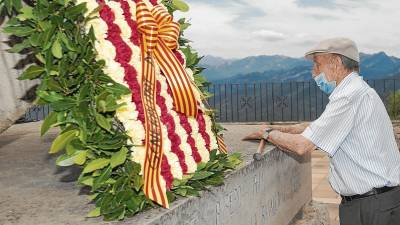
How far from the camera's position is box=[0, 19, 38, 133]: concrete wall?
4.19 meters

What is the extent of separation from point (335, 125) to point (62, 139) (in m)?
1.70

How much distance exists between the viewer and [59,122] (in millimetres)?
2641

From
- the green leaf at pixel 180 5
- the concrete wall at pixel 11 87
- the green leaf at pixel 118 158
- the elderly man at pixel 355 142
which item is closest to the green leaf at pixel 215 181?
the elderly man at pixel 355 142

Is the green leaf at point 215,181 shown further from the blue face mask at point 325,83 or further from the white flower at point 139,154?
the blue face mask at point 325,83

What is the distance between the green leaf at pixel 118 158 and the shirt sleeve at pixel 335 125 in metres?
1.37

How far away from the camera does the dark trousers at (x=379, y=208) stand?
3383 millimetres

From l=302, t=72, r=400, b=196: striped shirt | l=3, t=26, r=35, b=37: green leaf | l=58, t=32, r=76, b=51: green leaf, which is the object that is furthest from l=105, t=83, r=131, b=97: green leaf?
l=302, t=72, r=400, b=196: striped shirt

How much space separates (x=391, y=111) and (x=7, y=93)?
12205 mm

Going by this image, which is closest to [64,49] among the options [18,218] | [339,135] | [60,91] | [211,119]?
[60,91]

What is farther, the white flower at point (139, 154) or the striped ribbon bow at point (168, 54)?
the striped ribbon bow at point (168, 54)

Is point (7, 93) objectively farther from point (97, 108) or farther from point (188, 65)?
point (97, 108)

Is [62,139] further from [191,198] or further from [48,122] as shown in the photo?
[191,198]

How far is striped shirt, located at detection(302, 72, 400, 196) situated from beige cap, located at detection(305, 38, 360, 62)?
140mm

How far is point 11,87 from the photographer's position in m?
4.25
